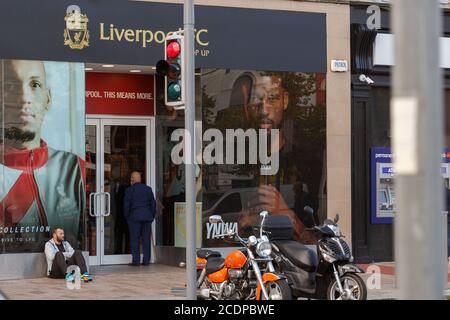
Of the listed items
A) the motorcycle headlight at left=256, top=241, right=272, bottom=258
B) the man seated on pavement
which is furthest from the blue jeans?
the motorcycle headlight at left=256, top=241, right=272, bottom=258

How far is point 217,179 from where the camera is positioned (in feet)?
49.4

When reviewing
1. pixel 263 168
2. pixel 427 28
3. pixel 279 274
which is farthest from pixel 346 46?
pixel 427 28

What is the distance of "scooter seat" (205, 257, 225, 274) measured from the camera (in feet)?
33.4

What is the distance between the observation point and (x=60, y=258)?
13.2 metres

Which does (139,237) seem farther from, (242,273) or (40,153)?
(242,273)

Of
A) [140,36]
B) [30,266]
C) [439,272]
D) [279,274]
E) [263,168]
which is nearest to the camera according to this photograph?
[439,272]

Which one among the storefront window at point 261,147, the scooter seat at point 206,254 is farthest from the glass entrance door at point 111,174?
the scooter seat at point 206,254

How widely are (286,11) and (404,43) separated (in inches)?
464

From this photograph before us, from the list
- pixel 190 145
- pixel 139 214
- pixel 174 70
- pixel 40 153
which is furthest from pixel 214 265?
pixel 139 214

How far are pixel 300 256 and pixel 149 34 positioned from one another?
6009mm

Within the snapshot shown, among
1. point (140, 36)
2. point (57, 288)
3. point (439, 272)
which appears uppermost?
point (140, 36)

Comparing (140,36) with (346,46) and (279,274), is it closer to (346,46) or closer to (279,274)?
(346,46)

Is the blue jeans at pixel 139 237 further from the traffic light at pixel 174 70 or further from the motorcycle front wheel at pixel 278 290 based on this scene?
the motorcycle front wheel at pixel 278 290

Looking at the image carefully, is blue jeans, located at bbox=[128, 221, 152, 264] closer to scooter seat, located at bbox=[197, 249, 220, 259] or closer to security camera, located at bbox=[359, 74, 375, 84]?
scooter seat, located at bbox=[197, 249, 220, 259]
